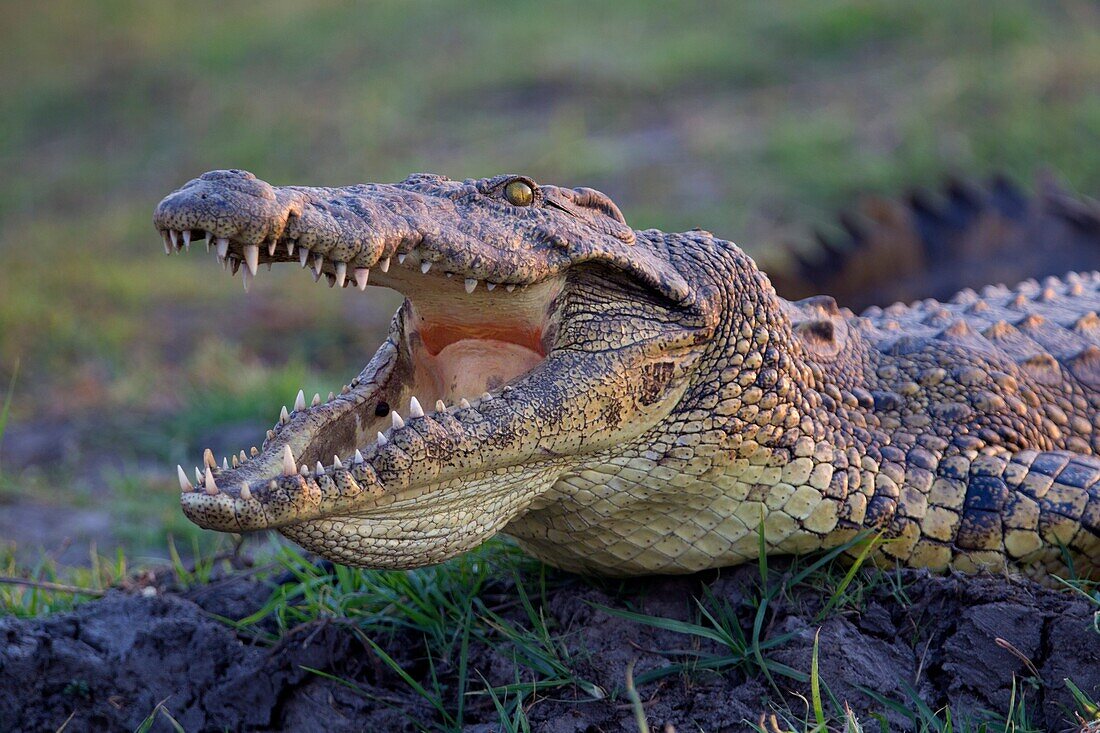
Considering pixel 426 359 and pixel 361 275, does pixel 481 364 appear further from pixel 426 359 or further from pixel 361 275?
pixel 361 275

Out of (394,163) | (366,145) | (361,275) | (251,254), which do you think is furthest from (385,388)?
(366,145)

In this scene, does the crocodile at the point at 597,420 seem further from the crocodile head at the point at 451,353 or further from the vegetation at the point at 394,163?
the vegetation at the point at 394,163

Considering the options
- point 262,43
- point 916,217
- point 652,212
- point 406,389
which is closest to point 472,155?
point 652,212

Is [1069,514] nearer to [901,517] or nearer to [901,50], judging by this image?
[901,517]

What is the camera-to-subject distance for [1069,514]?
8.70 feet

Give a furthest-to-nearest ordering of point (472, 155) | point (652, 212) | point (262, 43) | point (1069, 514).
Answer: point (262, 43) → point (472, 155) → point (652, 212) → point (1069, 514)

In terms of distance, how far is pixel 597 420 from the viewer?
243 cm

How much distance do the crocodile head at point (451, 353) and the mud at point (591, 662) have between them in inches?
14.9

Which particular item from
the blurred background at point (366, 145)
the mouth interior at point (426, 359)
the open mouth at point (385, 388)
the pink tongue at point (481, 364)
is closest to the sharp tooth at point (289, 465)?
the open mouth at point (385, 388)

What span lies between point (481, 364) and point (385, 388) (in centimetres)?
21

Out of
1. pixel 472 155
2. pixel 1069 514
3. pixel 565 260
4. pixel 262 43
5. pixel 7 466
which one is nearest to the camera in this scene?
pixel 565 260

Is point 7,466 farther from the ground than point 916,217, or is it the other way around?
point 916,217

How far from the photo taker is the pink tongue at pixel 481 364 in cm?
262

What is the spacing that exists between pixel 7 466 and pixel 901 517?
12.8 feet
